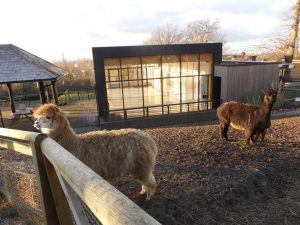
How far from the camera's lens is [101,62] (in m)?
14.7

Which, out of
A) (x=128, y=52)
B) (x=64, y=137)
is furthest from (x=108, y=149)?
(x=128, y=52)

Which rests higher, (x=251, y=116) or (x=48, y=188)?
(x=48, y=188)

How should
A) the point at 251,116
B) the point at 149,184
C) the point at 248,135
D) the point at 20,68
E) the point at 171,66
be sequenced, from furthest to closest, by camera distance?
the point at 171,66 < the point at 20,68 < the point at 248,135 < the point at 251,116 < the point at 149,184

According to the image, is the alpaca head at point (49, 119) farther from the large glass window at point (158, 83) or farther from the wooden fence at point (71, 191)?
the large glass window at point (158, 83)

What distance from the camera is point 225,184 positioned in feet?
15.2

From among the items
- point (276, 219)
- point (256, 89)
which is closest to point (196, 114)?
point (256, 89)

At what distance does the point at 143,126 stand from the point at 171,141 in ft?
21.6

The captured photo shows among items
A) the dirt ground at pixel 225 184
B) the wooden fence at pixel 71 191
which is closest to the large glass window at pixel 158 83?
the dirt ground at pixel 225 184

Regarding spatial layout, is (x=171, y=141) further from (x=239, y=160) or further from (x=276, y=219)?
(x=276, y=219)

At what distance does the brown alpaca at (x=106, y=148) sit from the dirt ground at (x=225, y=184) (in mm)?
631

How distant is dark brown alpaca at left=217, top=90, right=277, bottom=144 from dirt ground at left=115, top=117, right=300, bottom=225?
45cm

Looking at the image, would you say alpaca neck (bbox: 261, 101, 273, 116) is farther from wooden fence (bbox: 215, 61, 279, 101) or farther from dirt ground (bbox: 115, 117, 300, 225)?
wooden fence (bbox: 215, 61, 279, 101)

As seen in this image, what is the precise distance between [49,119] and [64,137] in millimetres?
381

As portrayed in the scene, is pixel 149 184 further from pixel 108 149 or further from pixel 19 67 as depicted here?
pixel 19 67
